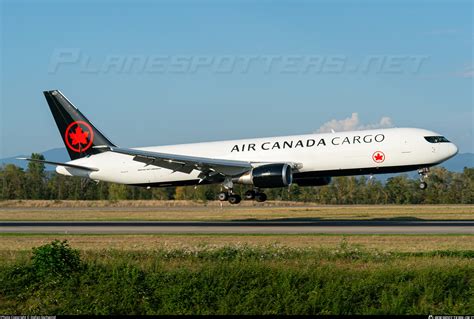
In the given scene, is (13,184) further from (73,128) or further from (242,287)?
(242,287)

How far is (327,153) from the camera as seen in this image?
49500 mm

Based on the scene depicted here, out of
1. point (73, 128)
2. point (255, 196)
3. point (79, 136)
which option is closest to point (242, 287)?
point (255, 196)

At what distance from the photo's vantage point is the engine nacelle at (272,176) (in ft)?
156

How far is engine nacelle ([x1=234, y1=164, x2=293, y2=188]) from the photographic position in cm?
4753

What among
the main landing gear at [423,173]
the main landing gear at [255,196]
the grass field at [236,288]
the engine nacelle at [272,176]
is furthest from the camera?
the main landing gear at [255,196]

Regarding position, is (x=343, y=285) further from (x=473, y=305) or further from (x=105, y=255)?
(x=105, y=255)

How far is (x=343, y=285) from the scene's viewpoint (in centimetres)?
1977

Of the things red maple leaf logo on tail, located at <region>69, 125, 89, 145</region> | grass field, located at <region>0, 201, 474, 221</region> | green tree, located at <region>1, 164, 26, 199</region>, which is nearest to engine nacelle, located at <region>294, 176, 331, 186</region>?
grass field, located at <region>0, 201, 474, 221</region>

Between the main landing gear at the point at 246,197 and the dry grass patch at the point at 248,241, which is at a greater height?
the main landing gear at the point at 246,197

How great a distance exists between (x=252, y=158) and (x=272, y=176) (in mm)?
5542

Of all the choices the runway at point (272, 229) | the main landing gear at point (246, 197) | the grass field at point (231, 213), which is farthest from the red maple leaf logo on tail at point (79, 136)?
the runway at point (272, 229)

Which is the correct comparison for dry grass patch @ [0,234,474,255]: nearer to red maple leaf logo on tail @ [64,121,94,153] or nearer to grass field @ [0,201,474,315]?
grass field @ [0,201,474,315]

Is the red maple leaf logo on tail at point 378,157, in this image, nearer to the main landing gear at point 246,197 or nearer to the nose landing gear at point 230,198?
the main landing gear at point 246,197

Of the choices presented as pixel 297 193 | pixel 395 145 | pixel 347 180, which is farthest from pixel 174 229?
pixel 347 180
